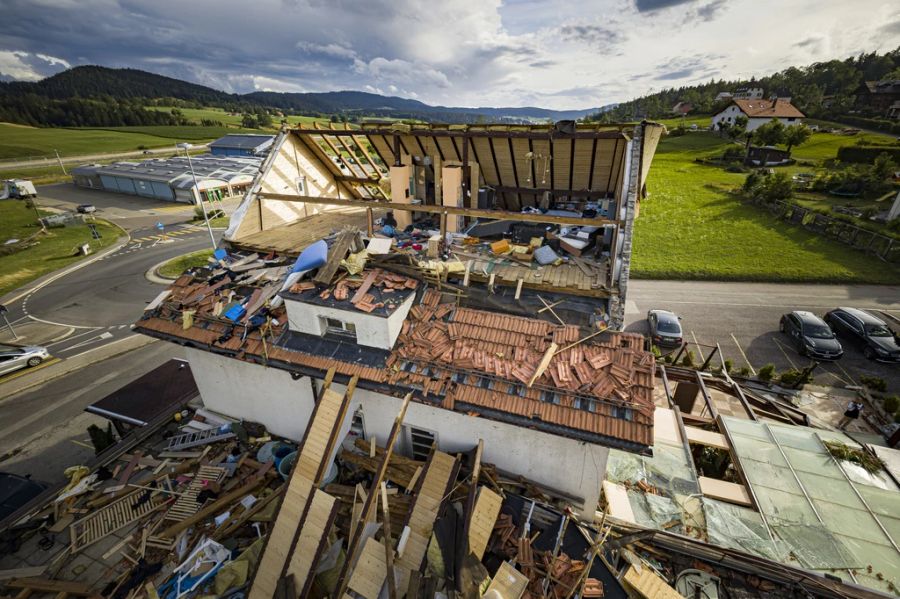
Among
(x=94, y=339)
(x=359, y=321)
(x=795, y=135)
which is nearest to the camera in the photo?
(x=359, y=321)

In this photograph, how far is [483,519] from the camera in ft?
30.7

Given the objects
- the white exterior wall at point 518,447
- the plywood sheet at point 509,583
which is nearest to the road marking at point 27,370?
the white exterior wall at point 518,447

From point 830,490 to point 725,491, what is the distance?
10.3 feet

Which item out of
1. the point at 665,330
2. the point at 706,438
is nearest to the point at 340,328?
Answer: the point at 706,438

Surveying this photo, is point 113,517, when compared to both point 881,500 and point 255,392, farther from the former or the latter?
point 881,500

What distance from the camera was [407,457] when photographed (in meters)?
12.1

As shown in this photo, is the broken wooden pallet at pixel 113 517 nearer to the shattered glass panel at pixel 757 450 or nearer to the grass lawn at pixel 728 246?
the shattered glass panel at pixel 757 450

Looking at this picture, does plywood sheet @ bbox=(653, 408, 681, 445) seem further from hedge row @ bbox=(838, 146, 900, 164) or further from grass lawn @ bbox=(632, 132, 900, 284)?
hedge row @ bbox=(838, 146, 900, 164)

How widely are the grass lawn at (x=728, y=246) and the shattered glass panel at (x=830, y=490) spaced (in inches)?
938

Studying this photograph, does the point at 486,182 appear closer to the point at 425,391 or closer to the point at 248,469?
the point at 425,391

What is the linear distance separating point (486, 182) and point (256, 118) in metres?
190

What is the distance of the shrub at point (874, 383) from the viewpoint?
59.9 ft

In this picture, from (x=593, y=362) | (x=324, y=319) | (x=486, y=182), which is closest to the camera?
(x=593, y=362)

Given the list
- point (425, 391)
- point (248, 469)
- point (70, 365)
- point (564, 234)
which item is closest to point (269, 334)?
point (248, 469)
